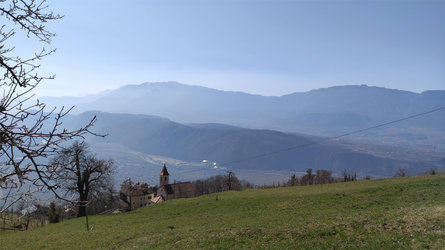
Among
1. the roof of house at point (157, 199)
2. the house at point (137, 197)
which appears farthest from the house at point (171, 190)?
the house at point (137, 197)

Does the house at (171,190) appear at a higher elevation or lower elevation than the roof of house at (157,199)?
higher

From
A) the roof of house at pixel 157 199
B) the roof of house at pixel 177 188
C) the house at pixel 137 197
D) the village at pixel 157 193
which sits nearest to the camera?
the roof of house at pixel 157 199

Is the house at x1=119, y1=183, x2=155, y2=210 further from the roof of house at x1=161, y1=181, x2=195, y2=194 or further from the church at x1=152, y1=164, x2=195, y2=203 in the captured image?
the roof of house at x1=161, y1=181, x2=195, y2=194

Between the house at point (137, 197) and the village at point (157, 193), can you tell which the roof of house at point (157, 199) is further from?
the house at point (137, 197)

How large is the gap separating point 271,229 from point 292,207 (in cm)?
1154

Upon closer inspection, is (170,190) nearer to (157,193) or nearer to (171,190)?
(171,190)

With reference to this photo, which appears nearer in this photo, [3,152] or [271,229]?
[3,152]

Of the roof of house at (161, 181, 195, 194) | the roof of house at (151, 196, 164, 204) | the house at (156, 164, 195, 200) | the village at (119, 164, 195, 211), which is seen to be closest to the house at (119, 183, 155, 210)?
the village at (119, 164, 195, 211)

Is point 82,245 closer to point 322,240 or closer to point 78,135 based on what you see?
point 322,240

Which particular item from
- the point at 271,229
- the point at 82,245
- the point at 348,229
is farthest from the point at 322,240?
the point at 82,245

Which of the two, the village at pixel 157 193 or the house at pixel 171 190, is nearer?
the village at pixel 157 193

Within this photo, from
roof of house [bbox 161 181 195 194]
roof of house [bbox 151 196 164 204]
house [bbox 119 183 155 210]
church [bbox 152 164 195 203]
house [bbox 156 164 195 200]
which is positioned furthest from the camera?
roof of house [bbox 161 181 195 194]

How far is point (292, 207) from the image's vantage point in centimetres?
2773

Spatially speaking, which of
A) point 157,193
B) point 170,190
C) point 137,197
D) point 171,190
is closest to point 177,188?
point 171,190
